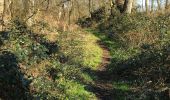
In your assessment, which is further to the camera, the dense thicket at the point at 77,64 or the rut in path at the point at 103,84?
the rut in path at the point at 103,84

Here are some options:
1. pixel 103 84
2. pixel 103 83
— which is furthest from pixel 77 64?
pixel 103 84

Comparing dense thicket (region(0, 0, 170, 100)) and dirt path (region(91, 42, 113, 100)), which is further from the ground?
dense thicket (region(0, 0, 170, 100))

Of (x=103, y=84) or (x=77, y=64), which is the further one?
(x=77, y=64)

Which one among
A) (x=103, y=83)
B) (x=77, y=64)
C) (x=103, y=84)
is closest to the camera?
(x=103, y=84)

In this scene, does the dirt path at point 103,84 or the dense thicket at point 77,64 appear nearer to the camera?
the dense thicket at point 77,64

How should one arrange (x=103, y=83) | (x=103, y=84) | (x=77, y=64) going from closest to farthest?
1. (x=103, y=84)
2. (x=103, y=83)
3. (x=77, y=64)

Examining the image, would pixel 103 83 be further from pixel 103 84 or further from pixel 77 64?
pixel 77 64

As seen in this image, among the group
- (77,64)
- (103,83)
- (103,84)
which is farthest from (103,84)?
(77,64)

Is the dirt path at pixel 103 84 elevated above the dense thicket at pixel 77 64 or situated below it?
below

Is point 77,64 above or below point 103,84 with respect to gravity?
above

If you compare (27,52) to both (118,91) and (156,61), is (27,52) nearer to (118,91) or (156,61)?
(118,91)

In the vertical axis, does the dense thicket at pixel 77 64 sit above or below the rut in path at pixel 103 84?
above

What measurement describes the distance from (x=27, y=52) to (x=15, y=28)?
12.3 ft

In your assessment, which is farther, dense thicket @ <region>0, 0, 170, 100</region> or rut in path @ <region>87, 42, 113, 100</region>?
rut in path @ <region>87, 42, 113, 100</region>
